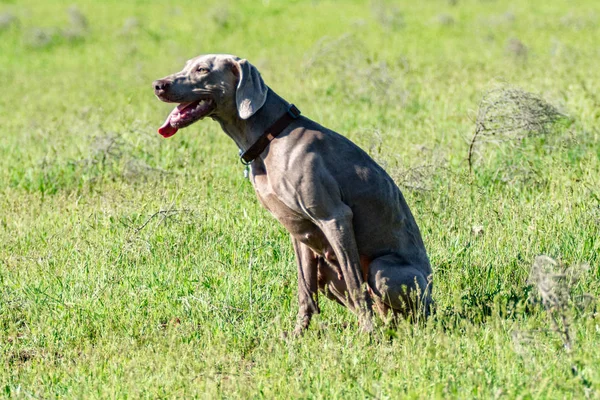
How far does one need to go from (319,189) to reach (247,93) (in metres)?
0.69

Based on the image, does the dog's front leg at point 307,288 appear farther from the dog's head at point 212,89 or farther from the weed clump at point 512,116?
the weed clump at point 512,116

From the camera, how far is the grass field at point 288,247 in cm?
416

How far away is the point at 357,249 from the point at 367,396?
3.59ft

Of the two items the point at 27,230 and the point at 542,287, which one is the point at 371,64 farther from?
the point at 542,287

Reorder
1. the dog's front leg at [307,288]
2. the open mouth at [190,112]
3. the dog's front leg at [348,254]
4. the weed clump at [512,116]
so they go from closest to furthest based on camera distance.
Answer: the dog's front leg at [348,254], the open mouth at [190,112], the dog's front leg at [307,288], the weed clump at [512,116]

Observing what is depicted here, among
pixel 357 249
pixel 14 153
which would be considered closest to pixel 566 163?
pixel 357 249

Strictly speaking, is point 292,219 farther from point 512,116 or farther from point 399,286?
point 512,116

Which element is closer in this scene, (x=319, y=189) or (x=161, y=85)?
(x=319, y=189)

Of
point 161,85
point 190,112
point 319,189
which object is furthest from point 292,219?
point 161,85

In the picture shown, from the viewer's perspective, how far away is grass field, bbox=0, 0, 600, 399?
416 centimetres

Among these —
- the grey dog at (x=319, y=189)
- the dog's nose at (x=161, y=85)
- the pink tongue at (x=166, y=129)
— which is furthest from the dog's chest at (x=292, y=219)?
the dog's nose at (x=161, y=85)

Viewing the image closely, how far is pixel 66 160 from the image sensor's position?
8742mm

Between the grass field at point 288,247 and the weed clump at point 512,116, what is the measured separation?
3.4 inches

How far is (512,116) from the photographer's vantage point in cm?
772
